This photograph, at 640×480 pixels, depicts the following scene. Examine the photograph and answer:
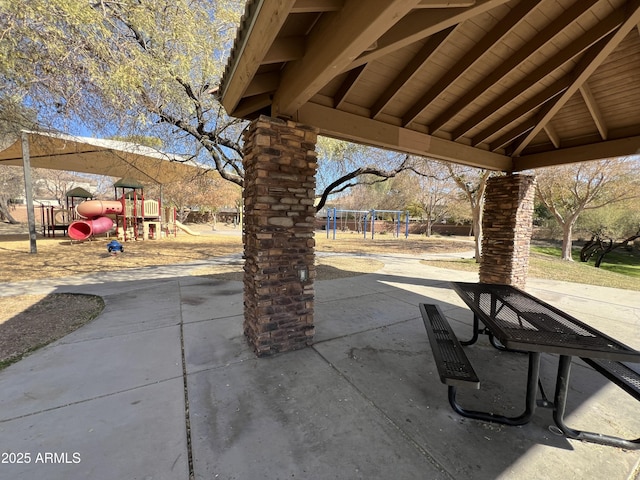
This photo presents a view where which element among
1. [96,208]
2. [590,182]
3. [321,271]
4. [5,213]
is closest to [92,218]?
[96,208]

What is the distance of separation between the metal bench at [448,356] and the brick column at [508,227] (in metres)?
3.12

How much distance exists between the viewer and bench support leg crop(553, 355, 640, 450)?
188 cm

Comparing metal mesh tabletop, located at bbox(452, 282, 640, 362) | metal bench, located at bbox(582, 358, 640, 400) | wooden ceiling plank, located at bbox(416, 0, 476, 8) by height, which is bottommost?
metal bench, located at bbox(582, 358, 640, 400)

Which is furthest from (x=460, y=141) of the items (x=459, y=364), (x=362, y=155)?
(x=362, y=155)

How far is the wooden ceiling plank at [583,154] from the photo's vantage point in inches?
156

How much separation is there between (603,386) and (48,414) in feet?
15.9

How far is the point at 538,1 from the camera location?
2.17m

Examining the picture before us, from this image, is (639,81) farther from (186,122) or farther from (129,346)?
(186,122)

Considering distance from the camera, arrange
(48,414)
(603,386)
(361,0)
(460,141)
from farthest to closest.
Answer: (460,141) → (603,386) → (48,414) → (361,0)

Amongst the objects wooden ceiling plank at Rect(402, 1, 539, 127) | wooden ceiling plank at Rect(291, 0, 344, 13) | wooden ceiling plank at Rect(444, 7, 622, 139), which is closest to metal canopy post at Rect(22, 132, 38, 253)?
wooden ceiling plank at Rect(291, 0, 344, 13)

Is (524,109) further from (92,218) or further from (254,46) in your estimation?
(92,218)

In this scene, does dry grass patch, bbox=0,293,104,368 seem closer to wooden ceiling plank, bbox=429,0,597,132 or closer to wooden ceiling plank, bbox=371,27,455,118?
wooden ceiling plank, bbox=371,27,455,118

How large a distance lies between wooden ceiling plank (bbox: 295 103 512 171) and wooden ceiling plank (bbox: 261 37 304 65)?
0.77m

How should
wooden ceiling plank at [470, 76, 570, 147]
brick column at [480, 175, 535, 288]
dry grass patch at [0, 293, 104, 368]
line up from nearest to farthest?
dry grass patch at [0, 293, 104, 368] < wooden ceiling plank at [470, 76, 570, 147] < brick column at [480, 175, 535, 288]
